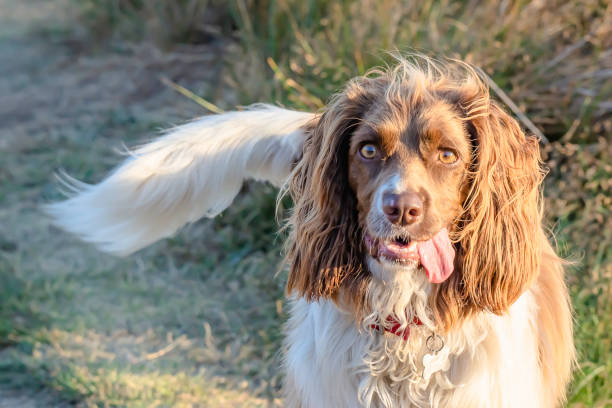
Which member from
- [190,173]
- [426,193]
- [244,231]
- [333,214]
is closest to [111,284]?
[244,231]

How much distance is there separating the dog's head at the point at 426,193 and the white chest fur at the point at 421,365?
0.15 m

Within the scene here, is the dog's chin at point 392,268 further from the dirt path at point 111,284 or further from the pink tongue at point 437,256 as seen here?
the dirt path at point 111,284

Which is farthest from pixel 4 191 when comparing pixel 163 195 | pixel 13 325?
pixel 163 195

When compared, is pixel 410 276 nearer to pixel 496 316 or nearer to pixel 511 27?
pixel 496 316

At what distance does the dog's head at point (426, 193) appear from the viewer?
2.98m

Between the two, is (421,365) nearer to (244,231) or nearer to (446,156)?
(446,156)

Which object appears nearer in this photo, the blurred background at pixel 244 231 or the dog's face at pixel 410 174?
the dog's face at pixel 410 174

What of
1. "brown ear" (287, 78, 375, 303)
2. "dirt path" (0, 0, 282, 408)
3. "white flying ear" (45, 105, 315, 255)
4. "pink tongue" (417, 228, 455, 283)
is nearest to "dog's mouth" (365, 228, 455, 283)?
"pink tongue" (417, 228, 455, 283)

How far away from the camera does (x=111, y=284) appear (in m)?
5.64

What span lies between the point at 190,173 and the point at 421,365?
137 centimetres

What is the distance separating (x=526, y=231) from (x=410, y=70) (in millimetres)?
768

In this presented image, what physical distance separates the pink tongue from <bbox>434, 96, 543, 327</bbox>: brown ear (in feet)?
0.24

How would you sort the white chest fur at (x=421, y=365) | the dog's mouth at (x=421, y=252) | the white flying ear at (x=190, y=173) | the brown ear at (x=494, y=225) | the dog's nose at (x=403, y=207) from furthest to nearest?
the white flying ear at (x=190, y=173) < the white chest fur at (x=421, y=365) < the brown ear at (x=494, y=225) < the dog's mouth at (x=421, y=252) < the dog's nose at (x=403, y=207)

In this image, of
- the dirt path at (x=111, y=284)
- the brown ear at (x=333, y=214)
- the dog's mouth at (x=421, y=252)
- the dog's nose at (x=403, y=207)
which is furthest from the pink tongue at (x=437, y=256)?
the dirt path at (x=111, y=284)
